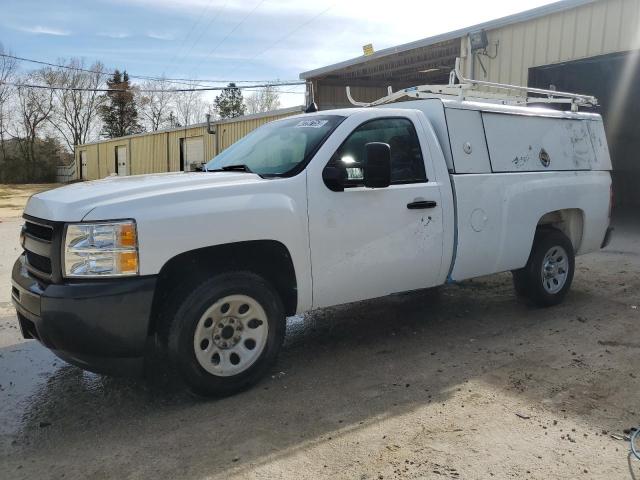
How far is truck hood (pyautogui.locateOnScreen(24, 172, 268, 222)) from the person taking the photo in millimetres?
3416

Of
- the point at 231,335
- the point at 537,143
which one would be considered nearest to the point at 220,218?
the point at 231,335

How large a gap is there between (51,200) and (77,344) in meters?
0.97

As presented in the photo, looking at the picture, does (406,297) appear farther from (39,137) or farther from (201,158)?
(39,137)

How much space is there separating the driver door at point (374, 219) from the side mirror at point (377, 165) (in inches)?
5.8

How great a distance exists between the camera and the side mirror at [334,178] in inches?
161

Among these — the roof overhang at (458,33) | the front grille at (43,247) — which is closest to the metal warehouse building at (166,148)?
the roof overhang at (458,33)

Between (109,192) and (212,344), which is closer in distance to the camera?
(109,192)

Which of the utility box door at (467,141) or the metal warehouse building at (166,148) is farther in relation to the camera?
the metal warehouse building at (166,148)

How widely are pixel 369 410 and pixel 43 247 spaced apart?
236 centimetres

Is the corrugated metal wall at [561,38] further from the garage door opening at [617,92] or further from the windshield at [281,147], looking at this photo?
the windshield at [281,147]

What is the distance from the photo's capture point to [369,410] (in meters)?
3.64

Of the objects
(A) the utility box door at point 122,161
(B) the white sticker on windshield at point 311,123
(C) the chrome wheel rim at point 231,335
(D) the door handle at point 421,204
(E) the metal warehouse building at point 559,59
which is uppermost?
(E) the metal warehouse building at point 559,59

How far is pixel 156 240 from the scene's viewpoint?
3.40m

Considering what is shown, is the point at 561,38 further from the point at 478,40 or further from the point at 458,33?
the point at 458,33
